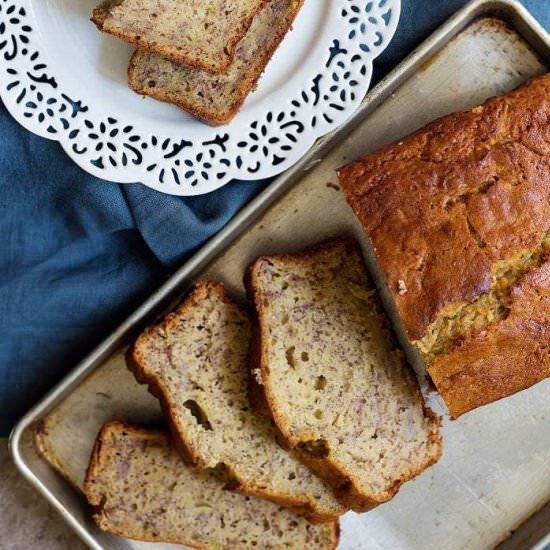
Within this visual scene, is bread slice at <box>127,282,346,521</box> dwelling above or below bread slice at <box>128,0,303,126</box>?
below

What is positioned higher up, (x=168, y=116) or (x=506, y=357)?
(x=168, y=116)

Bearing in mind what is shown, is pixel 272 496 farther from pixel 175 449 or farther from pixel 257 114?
pixel 257 114

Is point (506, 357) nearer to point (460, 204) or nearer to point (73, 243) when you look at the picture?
point (460, 204)

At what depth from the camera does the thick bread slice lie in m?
3.31

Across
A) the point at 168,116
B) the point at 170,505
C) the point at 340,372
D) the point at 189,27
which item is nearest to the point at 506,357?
the point at 340,372

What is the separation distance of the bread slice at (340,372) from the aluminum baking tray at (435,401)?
6.5 inches

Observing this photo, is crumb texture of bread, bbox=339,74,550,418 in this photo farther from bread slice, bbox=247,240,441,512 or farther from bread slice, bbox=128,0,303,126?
bread slice, bbox=128,0,303,126

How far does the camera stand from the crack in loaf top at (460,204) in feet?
9.45

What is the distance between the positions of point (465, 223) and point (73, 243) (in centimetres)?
151

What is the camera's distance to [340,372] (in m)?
3.28

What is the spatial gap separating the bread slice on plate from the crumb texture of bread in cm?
74

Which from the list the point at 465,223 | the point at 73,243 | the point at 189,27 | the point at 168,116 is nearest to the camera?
the point at 465,223

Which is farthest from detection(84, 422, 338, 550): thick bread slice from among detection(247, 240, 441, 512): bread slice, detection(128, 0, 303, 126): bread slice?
detection(128, 0, 303, 126): bread slice

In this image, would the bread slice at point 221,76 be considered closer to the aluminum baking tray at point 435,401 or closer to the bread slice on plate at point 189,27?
the bread slice on plate at point 189,27
